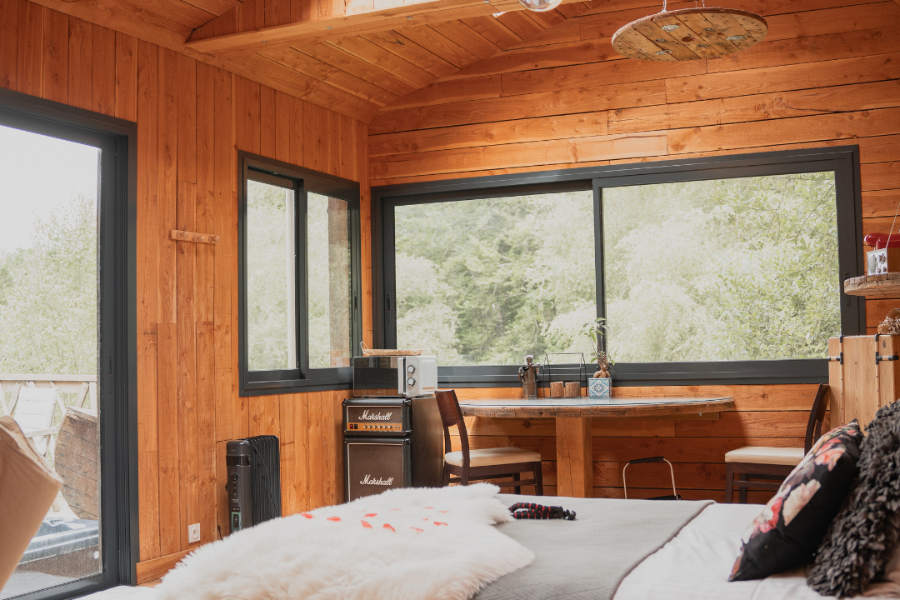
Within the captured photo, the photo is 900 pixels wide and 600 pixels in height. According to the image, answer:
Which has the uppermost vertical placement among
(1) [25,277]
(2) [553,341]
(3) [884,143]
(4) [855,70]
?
(4) [855,70]

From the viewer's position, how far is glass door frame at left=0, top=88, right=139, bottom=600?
3.77 metres

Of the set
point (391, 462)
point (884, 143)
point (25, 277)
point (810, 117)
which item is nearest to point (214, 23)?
point (25, 277)

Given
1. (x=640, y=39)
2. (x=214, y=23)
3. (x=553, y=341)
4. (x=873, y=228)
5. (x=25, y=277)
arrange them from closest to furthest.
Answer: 1. (x=640, y=39)
2. (x=25, y=277)
3. (x=214, y=23)
4. (x=873, y=228)
5. (x=553, y=341)

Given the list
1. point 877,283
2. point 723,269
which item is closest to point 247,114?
point 723,269

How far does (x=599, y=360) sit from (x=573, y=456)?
0.71 m

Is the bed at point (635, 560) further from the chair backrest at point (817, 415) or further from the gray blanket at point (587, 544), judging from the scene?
the chair backrest at point (817, 415)

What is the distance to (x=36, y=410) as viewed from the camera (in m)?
3.51

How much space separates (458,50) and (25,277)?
2899 millimetres

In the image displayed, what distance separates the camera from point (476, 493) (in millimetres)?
2570

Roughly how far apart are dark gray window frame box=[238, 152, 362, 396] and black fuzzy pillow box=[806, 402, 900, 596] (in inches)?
134

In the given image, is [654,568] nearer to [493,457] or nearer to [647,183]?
[493,457]

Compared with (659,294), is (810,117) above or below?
above

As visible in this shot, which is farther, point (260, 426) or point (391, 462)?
point (391, 462)

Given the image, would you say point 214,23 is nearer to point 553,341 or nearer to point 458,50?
point 458,50
